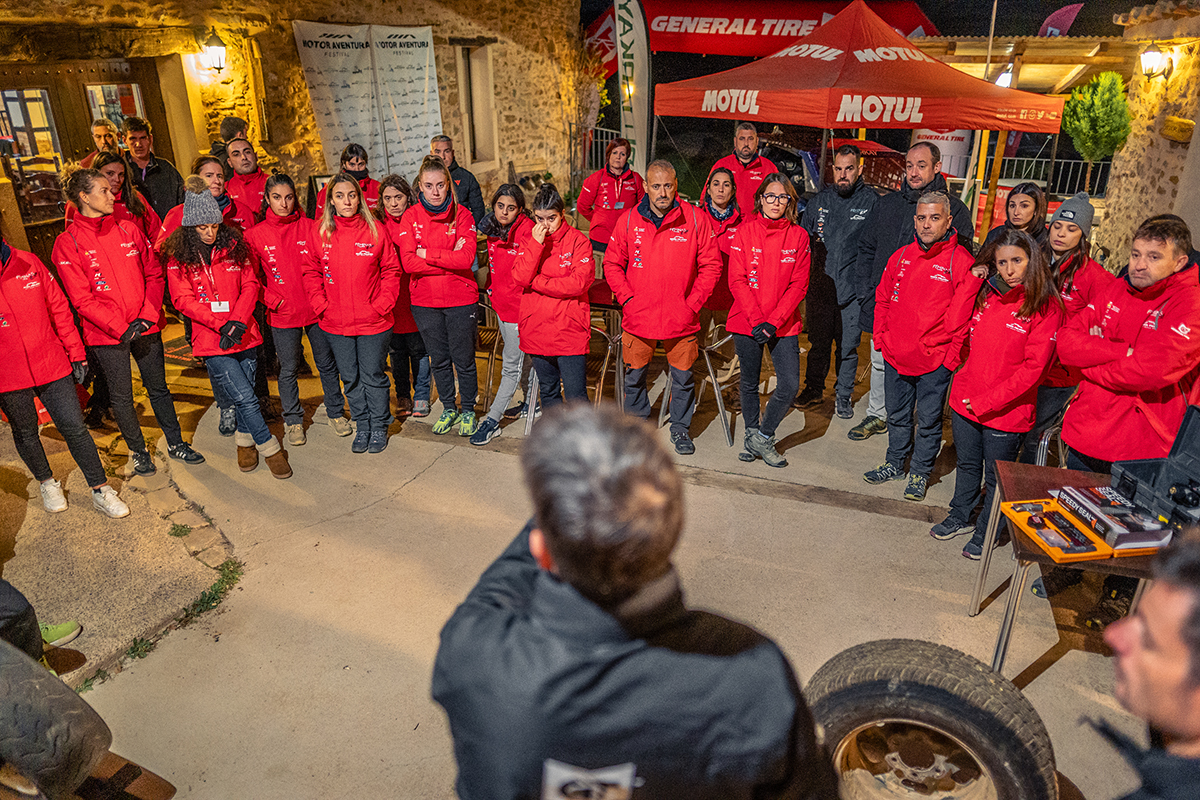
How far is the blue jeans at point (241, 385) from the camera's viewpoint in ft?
16.4

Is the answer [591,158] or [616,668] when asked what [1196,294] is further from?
[591,158]

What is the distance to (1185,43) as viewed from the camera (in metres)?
8.50

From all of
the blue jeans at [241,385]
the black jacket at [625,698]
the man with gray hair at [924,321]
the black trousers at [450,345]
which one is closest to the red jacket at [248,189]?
the blue jeans at [241,385]

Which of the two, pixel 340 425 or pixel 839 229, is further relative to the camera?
pixel 839 229

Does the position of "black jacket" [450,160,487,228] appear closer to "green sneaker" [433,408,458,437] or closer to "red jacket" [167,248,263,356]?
"green sneaker" [433,408,458,437]

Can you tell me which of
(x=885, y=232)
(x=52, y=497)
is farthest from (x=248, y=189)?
(x=885, y=232)

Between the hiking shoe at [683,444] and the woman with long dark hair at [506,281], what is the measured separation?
128 centimetres

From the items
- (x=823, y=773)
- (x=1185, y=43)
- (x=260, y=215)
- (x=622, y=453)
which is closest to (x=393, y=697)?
(x=823, y=773)

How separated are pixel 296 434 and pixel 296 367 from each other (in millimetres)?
499

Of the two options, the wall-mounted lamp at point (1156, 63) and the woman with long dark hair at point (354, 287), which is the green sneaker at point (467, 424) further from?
the wall-mounted lamp at point (1156, 63)

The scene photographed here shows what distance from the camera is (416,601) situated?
3945 millimetres

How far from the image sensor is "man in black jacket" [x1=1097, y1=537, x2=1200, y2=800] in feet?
4.10

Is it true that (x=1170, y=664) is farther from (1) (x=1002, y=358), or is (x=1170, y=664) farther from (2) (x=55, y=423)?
(2) (x=55, y=423)

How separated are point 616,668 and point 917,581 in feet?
11.2
